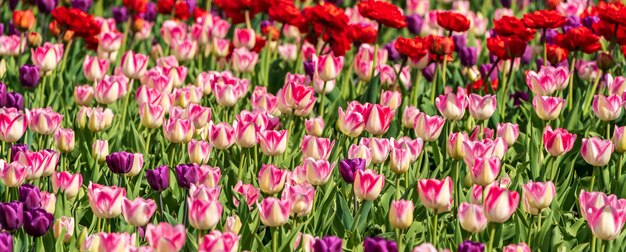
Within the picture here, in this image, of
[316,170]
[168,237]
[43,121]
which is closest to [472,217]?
[316,170]

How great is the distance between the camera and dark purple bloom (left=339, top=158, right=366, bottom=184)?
3.83 m

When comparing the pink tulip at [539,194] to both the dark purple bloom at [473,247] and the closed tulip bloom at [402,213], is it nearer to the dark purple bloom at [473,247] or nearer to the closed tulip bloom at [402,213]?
the closed tulip bloom at [402,213]

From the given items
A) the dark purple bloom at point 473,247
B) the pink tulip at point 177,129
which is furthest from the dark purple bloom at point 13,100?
the dark purple bloom at point 473,247

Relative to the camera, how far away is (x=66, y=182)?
3.95 meters

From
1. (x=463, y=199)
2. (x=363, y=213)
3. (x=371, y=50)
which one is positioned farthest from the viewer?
(x=371, y=50)

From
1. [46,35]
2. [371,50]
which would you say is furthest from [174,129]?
[46,35]

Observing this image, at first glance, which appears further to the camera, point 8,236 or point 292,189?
point 292,189

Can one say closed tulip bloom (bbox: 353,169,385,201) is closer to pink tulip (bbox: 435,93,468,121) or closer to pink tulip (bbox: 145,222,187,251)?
pink tulip (bbox: 145,222,187,251)

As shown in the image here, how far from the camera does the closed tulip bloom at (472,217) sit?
10.9ft

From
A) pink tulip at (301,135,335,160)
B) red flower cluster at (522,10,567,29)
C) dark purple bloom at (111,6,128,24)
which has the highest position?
red flower cluster at (522,10,567,29)

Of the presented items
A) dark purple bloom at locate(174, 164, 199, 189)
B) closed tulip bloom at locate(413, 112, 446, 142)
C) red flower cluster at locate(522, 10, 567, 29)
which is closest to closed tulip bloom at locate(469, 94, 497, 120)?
closed tulip bloom at locate(413, 112, 446, 142)

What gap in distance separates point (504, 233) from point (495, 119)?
165cm

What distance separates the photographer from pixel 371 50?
256 inches

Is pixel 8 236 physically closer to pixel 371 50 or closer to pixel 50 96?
pixel 50 96
